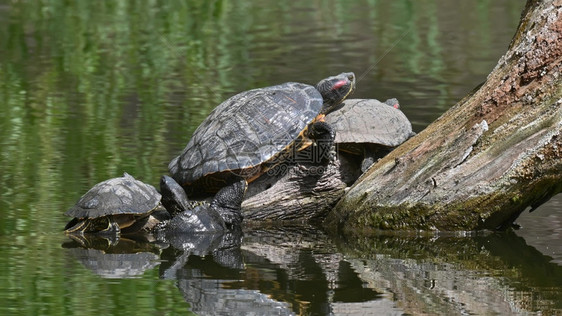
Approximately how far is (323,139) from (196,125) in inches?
128

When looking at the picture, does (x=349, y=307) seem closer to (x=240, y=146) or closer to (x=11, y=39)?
(x=240, y=146)

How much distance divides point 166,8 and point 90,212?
1161cm

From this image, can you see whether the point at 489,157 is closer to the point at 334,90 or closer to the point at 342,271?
the point at 342,271

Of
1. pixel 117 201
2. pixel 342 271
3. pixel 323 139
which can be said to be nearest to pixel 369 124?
pixel 323 139

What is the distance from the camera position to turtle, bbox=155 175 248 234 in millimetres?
6250

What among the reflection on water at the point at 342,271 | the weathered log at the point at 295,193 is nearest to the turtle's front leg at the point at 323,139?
the weathered log at the point at 295,193

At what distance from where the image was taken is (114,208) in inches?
243

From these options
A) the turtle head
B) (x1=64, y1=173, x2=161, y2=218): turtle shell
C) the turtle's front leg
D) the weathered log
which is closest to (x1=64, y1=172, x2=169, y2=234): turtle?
(x1=64, y1=173, x2=161, y2=218): turtle shell

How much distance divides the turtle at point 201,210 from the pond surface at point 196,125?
0.46 ft

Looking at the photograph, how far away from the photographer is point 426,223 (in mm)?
6125

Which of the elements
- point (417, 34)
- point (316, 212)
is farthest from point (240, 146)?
point (417, 34)

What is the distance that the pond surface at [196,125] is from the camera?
189 inches

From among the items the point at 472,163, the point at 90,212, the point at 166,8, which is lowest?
the point at 166,8

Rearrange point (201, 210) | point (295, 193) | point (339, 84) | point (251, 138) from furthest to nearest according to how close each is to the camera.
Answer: point (339, 84), point (295, 193), point (251, 138), point (201, 210)
